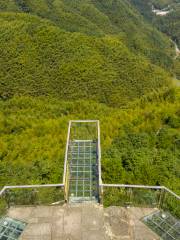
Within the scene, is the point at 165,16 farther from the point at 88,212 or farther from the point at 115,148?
the point at 88,212

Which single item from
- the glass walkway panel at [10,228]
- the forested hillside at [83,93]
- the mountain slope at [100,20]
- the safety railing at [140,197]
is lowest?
the glass walkway panel at [10,228]

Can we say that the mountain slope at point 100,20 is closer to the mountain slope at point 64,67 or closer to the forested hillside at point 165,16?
the forested hillside at point 165,16

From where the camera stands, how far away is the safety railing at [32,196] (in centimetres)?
750

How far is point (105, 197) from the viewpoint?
7.71 m

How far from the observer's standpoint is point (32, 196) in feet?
24.7

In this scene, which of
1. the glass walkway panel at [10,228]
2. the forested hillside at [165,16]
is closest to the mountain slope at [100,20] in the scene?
the forested hillside at [165,16]

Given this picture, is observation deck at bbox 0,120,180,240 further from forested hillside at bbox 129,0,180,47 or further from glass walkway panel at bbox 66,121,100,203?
forested hillside at bbox 129,0,180,47

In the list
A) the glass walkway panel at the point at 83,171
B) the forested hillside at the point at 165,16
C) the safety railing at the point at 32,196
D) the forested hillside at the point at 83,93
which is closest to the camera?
the safety railing at the point at 32,196

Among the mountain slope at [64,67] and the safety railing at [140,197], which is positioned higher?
the mountain slope at [64,67]

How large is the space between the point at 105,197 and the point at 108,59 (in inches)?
1630

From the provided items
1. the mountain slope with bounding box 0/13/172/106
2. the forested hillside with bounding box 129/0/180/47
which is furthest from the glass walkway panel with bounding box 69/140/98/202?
the forested hillside with bounding box 129/0/180/47

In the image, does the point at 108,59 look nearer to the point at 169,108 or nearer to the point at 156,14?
the point at 169,108

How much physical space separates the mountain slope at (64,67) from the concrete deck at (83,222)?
111 ft

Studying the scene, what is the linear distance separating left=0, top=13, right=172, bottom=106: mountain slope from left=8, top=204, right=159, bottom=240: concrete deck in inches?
1333
